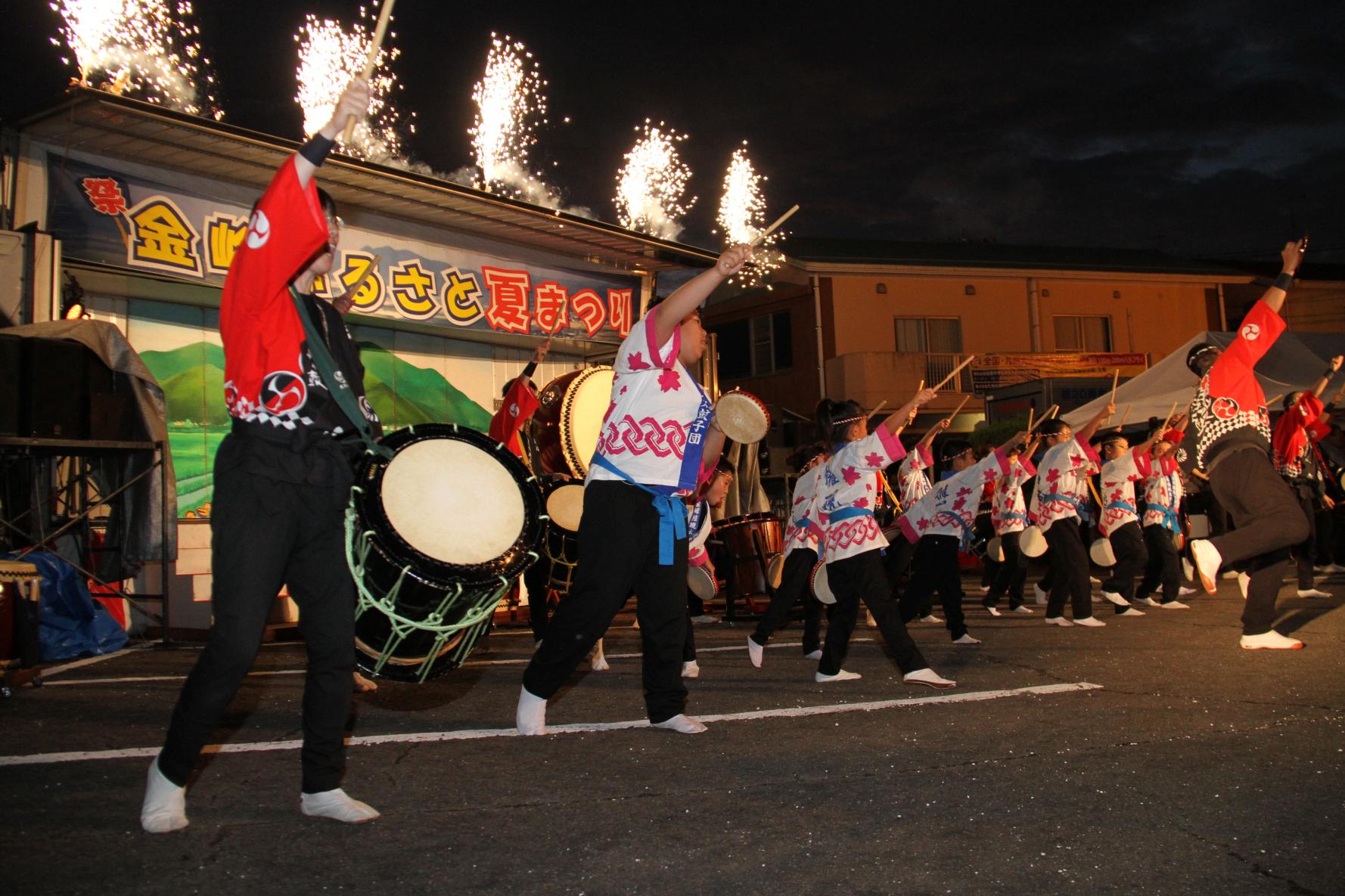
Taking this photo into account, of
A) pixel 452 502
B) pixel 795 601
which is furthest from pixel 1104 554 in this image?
pixel 452 502

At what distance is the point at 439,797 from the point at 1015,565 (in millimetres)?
8950

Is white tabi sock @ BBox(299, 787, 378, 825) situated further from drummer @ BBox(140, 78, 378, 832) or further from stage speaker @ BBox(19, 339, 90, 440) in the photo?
stage speaker @ BBox(19, 339, 90, 440)

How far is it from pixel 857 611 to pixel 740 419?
173 cm

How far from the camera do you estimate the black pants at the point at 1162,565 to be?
11.2 m

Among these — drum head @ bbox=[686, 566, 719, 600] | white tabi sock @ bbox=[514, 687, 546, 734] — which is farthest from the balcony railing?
white tabi sock @ bbox=[514, 687, 546, 734]

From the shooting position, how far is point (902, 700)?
5.53 m

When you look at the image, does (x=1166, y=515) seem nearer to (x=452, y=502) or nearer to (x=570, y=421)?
(x=570, y=421)

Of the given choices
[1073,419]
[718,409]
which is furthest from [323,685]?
[1073,419]

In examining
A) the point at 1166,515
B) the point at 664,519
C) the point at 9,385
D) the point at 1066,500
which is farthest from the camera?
the point at 1166,515

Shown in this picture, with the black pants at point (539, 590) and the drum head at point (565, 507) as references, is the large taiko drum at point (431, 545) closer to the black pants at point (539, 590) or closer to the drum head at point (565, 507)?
the drum head at point (565, 507)

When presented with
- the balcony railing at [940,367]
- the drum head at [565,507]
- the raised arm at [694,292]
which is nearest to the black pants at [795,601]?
the drum head at [565,507]

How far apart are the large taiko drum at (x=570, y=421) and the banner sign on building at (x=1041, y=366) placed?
20.4m

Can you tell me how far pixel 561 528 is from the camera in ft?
24.2

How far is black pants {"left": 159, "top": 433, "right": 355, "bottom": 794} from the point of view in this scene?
3.18 metres
